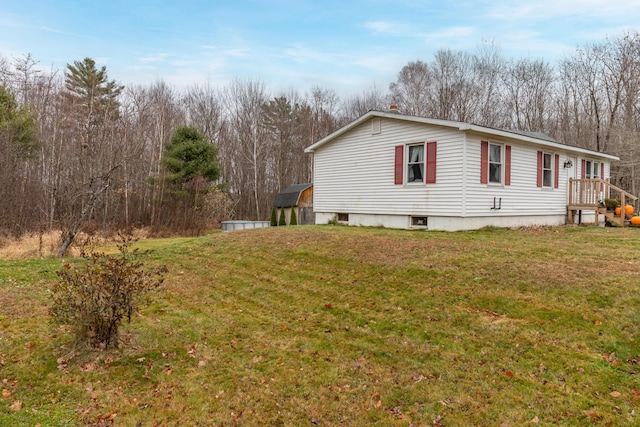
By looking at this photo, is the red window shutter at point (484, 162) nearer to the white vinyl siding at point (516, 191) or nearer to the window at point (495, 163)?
the window at point (495, 163)

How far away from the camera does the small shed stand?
20.9m

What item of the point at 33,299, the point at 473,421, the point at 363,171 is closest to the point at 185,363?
the point at 473,421

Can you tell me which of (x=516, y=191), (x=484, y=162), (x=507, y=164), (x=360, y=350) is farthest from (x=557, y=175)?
(x=360, y=350)

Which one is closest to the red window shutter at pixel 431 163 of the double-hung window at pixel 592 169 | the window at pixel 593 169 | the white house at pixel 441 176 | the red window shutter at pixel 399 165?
the white house at pixel 441 176

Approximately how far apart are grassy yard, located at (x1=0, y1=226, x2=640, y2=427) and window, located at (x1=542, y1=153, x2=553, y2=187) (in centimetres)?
670

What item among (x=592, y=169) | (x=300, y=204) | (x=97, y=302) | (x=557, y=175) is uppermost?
(x=592, y=169)

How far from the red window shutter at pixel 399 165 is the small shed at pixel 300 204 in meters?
9.13

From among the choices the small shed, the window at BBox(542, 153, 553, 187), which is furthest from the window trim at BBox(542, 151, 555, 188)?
the small shed

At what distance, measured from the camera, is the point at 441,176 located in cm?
1076

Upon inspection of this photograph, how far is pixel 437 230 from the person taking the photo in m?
10.8

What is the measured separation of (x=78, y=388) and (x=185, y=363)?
2.94 ft

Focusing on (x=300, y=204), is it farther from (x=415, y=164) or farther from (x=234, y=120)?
(x=234, y=120)

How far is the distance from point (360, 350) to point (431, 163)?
808 centimetres

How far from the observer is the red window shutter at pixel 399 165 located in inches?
461
